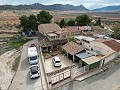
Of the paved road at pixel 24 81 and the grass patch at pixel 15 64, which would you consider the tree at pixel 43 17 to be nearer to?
the grass patch at pixel 15 64

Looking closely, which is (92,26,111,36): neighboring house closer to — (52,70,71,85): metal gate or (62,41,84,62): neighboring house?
(62,41,84,62): neighboring house

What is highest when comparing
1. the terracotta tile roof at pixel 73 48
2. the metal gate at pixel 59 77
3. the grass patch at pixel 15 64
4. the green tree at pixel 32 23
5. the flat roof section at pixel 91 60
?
the green tree at pixel 32 23

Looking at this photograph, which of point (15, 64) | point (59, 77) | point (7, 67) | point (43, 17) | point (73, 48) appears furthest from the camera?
point (43, 17)

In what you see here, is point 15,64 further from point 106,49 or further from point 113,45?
point 113,45

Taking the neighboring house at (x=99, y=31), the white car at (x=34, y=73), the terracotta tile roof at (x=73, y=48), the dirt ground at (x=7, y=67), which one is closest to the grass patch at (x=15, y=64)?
the dirt ground at (x=7, y=67)

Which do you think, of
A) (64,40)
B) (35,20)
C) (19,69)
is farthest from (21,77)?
(35,20)

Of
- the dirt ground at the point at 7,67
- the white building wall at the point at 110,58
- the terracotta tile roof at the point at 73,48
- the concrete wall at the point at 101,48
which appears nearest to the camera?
the dirt ground at the point at 7,67

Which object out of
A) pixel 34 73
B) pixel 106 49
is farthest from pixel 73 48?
pixel 34 73
